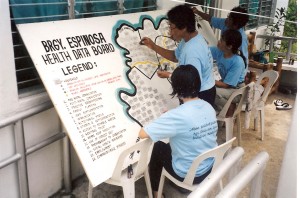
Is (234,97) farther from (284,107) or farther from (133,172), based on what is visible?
(284,107)

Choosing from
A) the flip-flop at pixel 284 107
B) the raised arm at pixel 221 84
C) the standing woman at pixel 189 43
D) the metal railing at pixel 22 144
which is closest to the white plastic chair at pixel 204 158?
the standing woman at pixel 189 43

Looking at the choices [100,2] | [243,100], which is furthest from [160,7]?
[243,100]

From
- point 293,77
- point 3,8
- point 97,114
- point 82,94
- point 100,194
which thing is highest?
point 3,8

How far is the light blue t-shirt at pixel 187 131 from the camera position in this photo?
1.95 meters

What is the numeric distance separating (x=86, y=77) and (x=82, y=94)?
0.14 meters

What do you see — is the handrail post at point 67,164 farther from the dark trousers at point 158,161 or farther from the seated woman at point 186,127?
the seated woman at point 186,127

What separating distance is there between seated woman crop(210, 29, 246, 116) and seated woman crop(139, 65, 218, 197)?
49.6 inches

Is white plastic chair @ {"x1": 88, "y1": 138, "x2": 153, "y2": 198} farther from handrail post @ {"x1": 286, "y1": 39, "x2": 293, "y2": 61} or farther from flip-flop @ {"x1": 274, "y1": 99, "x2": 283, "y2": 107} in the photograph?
handrail post @ {"x1": 286, "y1": 39, "x2": 293, "y2": 61}

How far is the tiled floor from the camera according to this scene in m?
2.84

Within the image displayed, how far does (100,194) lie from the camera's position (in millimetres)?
2791

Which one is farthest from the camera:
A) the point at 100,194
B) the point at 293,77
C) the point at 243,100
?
the point at 293,77

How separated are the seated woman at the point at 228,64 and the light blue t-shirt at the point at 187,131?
1264 mm

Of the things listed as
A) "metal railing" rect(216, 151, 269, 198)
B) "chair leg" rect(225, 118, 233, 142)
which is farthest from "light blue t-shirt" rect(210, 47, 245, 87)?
"metal railing" rect(216, 151, 269, 198)

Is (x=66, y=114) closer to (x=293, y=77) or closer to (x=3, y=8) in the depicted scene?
(x=3, y=8)
